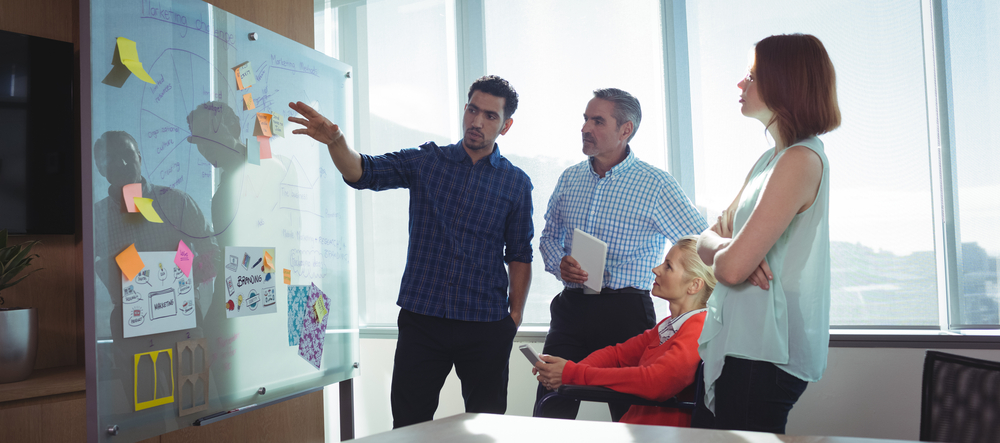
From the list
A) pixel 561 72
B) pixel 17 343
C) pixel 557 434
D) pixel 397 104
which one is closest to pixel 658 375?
pixel 557 434

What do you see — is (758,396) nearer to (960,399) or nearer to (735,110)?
(960,399)

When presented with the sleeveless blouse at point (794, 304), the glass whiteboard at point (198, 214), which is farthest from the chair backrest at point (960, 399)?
the glass whiteboard at point (198, 214)

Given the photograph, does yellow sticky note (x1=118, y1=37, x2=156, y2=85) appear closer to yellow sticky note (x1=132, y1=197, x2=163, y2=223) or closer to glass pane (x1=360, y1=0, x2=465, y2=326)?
yellow sticky note (x1=132, y1=197, x2=163, y2=223)

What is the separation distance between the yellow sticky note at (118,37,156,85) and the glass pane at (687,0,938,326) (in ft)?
7.21

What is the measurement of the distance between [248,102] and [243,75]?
88mm

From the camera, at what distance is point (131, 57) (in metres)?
1.54

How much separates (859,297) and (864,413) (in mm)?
448

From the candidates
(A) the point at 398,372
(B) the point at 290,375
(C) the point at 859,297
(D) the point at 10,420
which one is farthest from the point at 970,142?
(D) the point at 10,420

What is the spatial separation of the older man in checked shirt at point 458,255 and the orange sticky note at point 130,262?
0.64 m

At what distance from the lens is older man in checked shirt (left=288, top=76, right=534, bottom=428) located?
79.8 inches

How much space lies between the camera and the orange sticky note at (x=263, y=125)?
6.39 ft

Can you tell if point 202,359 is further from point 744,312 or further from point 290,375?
point 744,312

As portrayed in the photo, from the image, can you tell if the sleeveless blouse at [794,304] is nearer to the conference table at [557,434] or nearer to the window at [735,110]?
the conference table at [557,434]

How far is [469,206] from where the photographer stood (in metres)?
2.11
